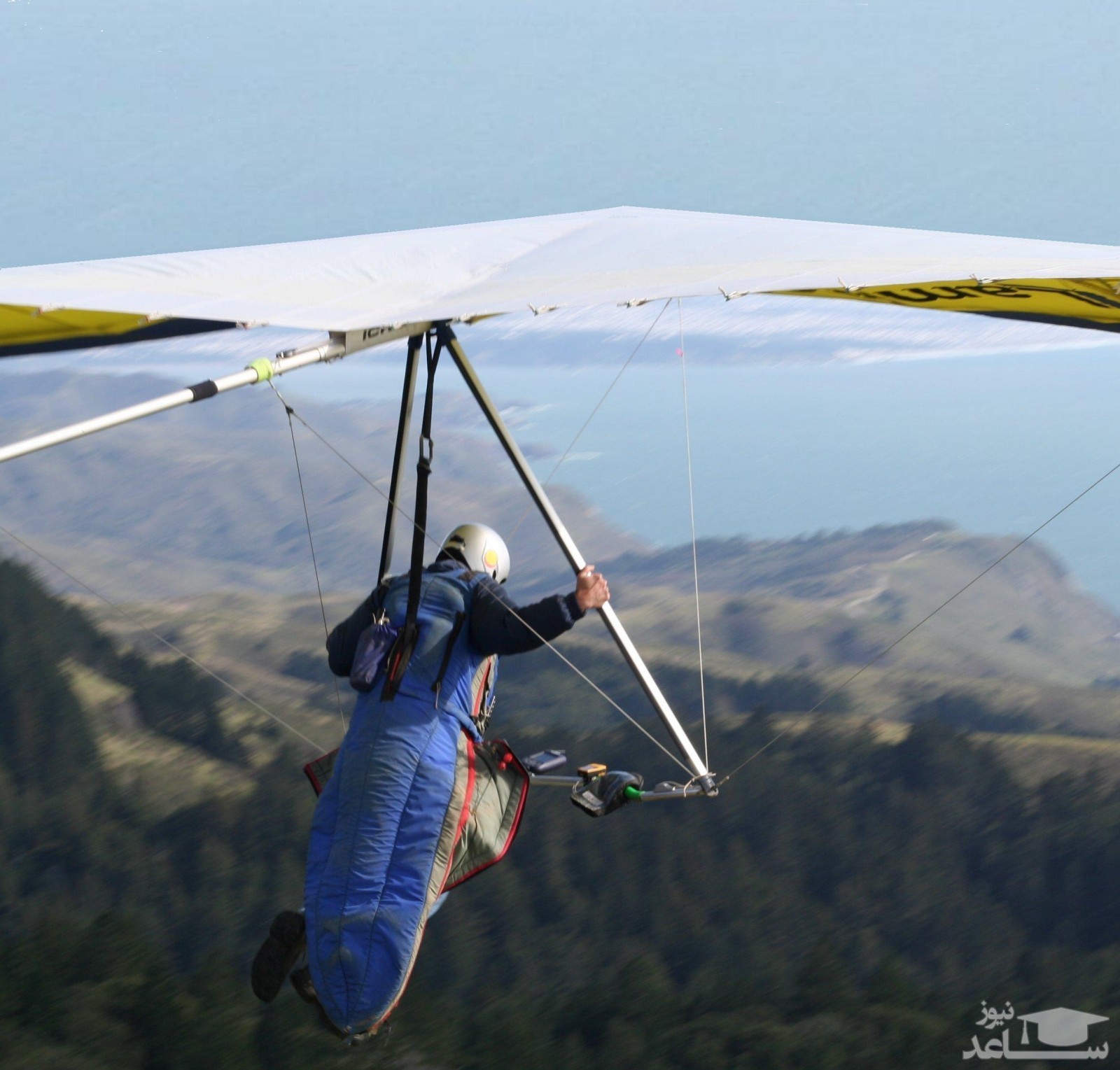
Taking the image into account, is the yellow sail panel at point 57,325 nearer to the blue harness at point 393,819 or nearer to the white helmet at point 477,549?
the white helmet at point 477,549

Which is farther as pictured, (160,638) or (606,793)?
(160,638)

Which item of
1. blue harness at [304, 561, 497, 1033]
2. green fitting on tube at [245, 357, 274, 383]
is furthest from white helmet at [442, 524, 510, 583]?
green fitting on tube at [245, 357, 274, 383]

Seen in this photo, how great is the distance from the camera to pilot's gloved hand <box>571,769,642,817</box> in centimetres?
489

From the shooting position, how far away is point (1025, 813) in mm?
17719

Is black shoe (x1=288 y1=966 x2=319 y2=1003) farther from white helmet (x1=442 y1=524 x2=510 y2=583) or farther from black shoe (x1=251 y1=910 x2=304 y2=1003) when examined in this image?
white helmet (x1=442 y1=524 x2=510 y2=583)

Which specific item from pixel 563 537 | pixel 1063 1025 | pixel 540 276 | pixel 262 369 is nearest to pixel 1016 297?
pixel 540 276

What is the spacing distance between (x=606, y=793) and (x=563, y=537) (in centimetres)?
90

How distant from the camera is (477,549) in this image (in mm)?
5023

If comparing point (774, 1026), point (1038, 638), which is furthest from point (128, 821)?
point (1038, 638)

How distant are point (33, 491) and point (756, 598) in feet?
41.3

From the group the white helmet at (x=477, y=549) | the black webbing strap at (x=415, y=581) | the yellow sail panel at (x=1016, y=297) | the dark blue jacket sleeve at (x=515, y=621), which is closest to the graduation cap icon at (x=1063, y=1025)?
the yellow sail panel at (x=1016, y=297)

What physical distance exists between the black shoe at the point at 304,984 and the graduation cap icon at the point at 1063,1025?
1153 centimetres

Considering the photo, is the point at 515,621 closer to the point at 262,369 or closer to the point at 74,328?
the point at 262,369

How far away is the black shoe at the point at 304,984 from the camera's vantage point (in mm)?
4438
